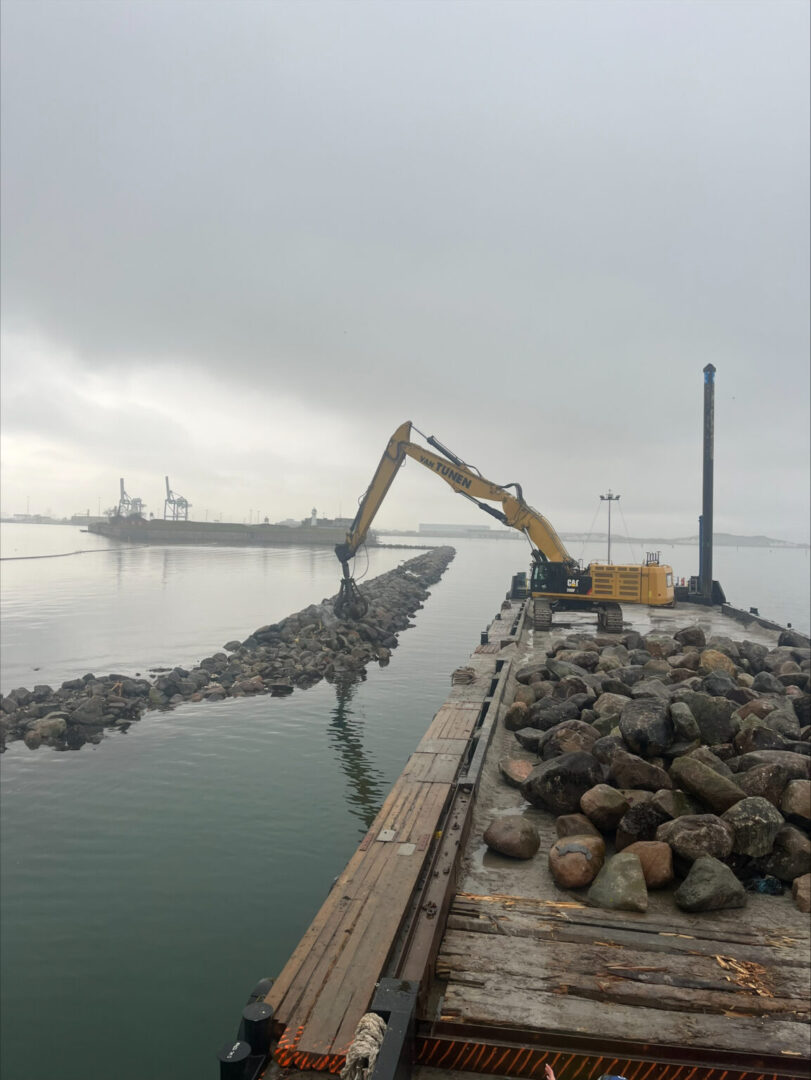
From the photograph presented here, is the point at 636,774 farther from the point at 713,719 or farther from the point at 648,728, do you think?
the point at 713,719

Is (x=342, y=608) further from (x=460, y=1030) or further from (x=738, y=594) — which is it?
(x=738, y=594)

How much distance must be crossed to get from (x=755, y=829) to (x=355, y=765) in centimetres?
837

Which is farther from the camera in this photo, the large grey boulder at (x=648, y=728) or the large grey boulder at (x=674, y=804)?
the large grey boulder at (x=648, y=728)

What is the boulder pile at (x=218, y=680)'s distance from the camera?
15.3m

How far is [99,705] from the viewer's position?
16.4 m

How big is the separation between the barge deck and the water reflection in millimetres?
4234

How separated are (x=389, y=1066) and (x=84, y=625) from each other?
31.3m

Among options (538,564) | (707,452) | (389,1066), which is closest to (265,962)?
(389,1066)

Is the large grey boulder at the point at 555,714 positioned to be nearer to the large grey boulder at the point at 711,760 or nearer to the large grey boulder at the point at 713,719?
the large grey boulder at the point at 713,719

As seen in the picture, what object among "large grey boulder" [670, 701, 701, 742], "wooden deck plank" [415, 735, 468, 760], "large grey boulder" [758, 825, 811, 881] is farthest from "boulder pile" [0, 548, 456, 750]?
"large grey boulder" [758, 825, 811, 881]

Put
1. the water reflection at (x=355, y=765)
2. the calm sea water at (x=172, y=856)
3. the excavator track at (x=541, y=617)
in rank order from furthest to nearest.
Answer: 1. the excavator track at (x=541, y=617)
2. the water reflection at (x=355, y=765)
3. the calm sea water at (x=172, y=856)

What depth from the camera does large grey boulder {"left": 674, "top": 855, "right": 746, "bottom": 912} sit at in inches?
231

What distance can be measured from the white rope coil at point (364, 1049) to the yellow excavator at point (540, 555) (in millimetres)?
19561

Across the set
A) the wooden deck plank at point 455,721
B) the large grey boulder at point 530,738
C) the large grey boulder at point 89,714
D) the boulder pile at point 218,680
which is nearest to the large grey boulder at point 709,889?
the large grey boulder at point 530,738
